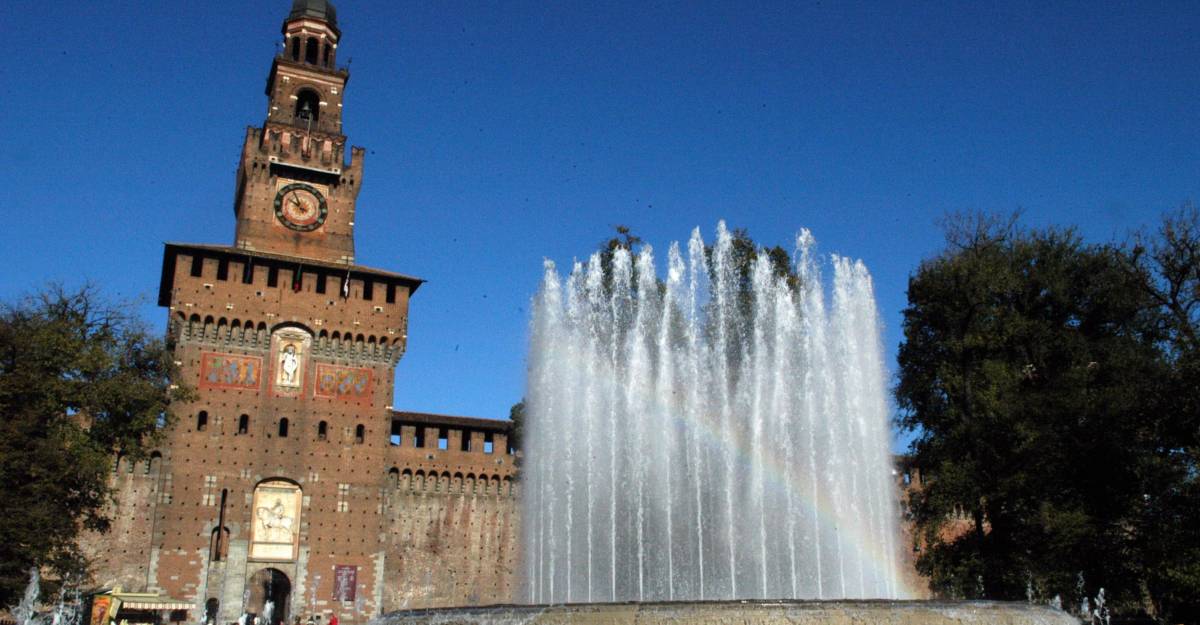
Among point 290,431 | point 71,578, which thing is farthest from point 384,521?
point 71,578

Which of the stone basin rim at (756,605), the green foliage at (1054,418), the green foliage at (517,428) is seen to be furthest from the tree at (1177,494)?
the green foliage at (517,428)

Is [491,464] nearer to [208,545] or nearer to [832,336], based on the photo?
[208,545]

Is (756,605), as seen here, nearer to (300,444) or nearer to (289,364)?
(300,444)

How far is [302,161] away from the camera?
32.8 meters

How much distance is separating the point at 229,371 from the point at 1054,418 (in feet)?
70.7

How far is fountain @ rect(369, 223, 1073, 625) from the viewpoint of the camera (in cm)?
1897

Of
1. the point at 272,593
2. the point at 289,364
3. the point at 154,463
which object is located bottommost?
the point at 272,593

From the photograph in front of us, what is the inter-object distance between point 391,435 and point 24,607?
12.3 metres

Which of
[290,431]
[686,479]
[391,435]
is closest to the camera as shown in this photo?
[686,479]

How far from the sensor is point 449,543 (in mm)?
31734

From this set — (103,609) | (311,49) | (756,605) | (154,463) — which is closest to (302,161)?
(311,49)

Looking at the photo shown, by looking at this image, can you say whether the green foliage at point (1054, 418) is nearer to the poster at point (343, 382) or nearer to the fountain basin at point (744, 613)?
the fountain basin at point (744, 613)

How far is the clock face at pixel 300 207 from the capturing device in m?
32.1

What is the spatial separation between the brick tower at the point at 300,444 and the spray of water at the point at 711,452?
31.6 feet
